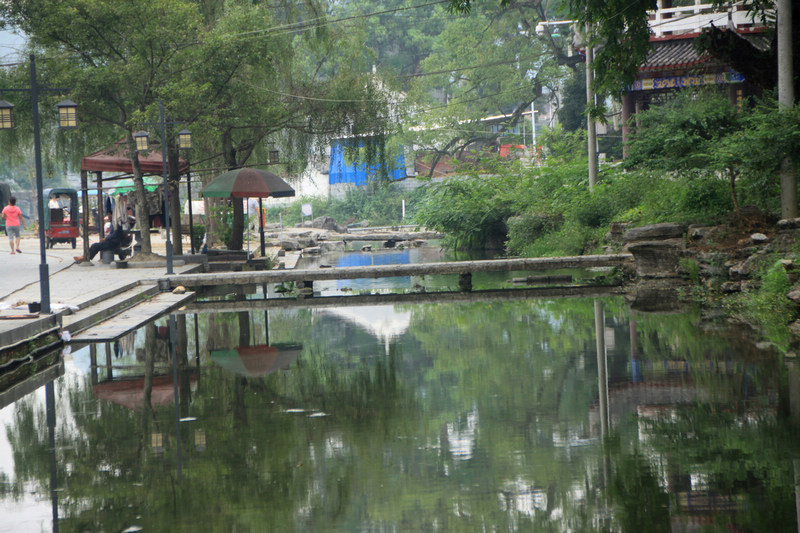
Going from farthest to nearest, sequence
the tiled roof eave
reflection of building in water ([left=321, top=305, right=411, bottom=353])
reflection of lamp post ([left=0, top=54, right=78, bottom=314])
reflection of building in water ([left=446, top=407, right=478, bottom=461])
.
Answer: the tiled roof eave → reflection of building in water ([left=321, top=305, right=411, bottom=353]) → reflection of lamp post ([left=0, top=54, right=78, bottom=314]) → reflection of building in water ([left=446, top=407, right=478, bottom=461])

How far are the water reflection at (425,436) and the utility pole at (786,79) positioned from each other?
4.36 meters

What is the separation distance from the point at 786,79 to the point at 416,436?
1163cm

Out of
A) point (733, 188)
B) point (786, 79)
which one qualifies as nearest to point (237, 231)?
point (733, 188)

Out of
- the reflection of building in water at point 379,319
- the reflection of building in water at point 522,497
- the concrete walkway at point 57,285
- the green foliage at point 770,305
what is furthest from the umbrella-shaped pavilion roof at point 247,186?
the reflection of building in water at point 522,497

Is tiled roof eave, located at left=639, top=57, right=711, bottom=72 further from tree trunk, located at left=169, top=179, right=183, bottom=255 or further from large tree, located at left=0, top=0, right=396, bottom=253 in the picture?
tree trunk, located at left=169, top=179, right=183, bottom=255

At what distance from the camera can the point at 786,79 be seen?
16.0 meters

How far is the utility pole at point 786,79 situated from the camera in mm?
15820

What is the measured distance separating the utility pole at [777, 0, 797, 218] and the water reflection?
14.3ft

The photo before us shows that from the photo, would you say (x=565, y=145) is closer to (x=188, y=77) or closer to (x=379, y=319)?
(x=188, y=77)

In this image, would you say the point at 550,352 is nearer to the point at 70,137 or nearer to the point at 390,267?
the point at 390,267

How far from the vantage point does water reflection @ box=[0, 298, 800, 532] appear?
590 cm

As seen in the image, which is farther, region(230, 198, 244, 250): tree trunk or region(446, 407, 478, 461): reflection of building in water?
region(230, 198, 244, 250): tree trunk

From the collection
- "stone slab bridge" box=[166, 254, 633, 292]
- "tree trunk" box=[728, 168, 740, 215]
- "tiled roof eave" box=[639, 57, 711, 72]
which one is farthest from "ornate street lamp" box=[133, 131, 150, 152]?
"tiled roof eave" box=[639, 57, 711, 72]

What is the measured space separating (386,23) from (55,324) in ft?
194
